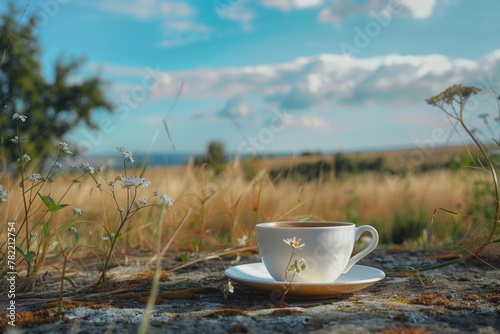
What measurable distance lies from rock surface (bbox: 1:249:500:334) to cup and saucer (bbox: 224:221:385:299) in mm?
55

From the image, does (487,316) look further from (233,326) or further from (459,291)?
(233,326)

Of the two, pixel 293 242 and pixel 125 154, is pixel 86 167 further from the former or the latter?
pixel 293 242

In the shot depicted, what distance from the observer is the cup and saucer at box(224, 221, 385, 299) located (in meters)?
1.93

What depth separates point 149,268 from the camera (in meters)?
2.81

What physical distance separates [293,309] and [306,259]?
0.26 meters

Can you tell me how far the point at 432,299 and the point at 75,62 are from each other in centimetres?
1965

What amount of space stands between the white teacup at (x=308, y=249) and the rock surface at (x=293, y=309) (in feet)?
0.32

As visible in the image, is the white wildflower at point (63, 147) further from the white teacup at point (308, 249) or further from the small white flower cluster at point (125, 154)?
the white teacup at point (308, 249)

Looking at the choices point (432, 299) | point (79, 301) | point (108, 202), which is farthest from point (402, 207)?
point (79, 301)

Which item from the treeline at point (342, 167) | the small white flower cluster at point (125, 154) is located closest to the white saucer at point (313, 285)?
the small white flower cluster at point (125, 154)

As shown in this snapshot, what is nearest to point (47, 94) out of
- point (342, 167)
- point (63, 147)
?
point (342, 167)

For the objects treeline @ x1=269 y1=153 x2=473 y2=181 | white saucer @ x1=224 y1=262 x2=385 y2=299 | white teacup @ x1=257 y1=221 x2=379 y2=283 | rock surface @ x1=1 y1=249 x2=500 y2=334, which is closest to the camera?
rock surface @ x1=1 y1=249 x2=500 y2=334

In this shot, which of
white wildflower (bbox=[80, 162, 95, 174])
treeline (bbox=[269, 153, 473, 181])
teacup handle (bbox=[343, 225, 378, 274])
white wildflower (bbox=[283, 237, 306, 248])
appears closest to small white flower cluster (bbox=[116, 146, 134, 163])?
white wildflower (bbox=[80, 162, 95, 174])

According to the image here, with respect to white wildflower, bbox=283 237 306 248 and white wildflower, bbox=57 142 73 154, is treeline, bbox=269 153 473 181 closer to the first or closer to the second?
white wildflower, bbox=283 237 306 248
